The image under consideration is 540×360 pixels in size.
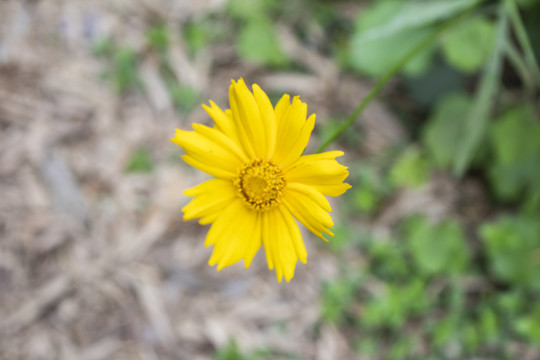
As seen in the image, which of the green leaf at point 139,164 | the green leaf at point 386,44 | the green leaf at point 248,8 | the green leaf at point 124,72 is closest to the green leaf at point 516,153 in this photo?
the green leaf at point 386,44

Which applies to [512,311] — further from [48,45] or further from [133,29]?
[48,45]

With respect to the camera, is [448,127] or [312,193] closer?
[312,193]

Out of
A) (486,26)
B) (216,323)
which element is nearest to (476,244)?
(486,26)

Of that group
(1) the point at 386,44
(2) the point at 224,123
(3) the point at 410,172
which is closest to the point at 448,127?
(3) the point at 410,172

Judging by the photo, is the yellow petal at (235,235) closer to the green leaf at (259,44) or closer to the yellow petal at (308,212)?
the yellow petal at (308,212)

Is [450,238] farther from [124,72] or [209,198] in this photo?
[124,72]

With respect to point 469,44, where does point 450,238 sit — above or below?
below

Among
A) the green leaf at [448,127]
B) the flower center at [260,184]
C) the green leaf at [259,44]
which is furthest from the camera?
the green leaf at [259,44]
